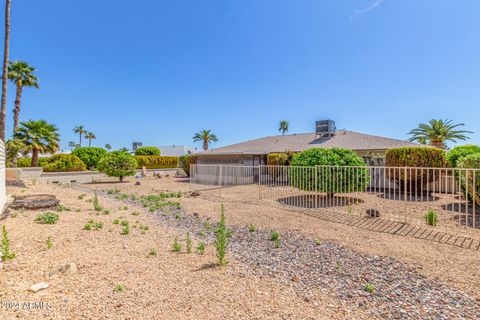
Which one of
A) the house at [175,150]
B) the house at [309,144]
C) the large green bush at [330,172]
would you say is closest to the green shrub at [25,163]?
the house at [309,144]

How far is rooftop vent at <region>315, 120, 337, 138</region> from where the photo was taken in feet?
70.4

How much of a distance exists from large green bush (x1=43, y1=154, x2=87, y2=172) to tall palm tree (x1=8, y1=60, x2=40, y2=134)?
181 inches

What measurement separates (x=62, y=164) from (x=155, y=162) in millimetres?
10676

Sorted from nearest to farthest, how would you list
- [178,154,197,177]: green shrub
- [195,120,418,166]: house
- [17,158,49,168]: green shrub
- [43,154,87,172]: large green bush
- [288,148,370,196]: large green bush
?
[288,148,370,196]: large green bush
[195,120,418,166]: house
[178,154,197,177]: green shrub
[43,154,87,172]: large green bush
[17,158,49,168]: green shrub

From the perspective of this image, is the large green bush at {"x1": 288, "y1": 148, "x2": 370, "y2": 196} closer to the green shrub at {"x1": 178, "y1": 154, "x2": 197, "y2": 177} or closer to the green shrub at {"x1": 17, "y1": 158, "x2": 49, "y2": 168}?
the green shrub at {"x1": 178, "y1": 154, "x2": 197, "y2": 177}

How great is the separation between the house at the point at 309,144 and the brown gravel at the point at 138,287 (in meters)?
15.1

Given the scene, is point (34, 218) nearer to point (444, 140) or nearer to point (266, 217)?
point (266, 217)

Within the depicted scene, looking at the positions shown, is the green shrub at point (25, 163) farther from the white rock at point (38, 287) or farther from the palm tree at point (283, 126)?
the palm tree at point (283, 126)

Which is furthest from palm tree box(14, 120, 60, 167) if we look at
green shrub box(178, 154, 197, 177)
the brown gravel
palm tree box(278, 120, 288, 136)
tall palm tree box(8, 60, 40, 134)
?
palm tree box(278, 120, 288, 136)

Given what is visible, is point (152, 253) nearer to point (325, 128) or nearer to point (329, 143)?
point (329, 143)

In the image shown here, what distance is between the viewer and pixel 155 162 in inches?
1367

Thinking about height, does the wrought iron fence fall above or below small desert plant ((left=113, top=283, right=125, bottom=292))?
above

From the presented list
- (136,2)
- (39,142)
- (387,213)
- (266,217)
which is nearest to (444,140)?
(387,213)

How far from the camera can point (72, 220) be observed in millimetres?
7410
